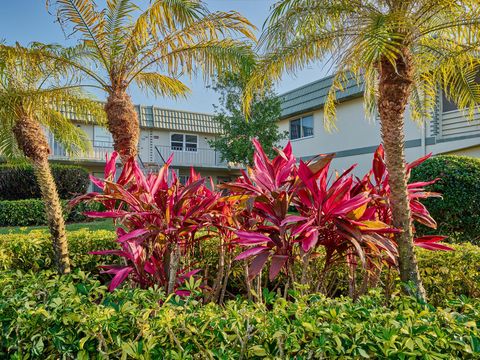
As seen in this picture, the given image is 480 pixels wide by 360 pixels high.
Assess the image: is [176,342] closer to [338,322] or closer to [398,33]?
[338,322]

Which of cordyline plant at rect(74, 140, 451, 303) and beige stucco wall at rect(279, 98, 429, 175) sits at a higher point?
beige stucco wall at rect(279, 98, 429, 175)

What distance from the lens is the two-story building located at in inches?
923

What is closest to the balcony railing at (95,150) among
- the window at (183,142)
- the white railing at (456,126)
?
the window at (183,142)

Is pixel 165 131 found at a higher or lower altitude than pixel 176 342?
higher

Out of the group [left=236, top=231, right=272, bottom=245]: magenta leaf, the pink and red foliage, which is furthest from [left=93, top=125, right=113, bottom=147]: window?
[left=236, top=231, right=272, bottom=245]: magenta leaf

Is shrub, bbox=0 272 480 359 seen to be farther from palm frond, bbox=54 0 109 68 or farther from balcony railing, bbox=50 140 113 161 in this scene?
balcony railing, bbox=50 140 113 161

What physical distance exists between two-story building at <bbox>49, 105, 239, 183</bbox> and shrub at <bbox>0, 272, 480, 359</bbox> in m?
21.2

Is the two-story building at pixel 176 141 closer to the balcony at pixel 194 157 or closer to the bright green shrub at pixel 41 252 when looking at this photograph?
the balcony at pixel 194 157

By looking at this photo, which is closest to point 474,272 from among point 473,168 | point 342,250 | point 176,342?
point 342,250

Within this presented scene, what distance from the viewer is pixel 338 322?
176cm

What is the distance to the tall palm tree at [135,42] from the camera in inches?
216

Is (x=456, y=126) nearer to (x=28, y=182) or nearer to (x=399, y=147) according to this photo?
(x=399, y=147)

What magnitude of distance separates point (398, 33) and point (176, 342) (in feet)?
8.55

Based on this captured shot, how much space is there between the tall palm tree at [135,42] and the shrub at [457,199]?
16.2 ft
